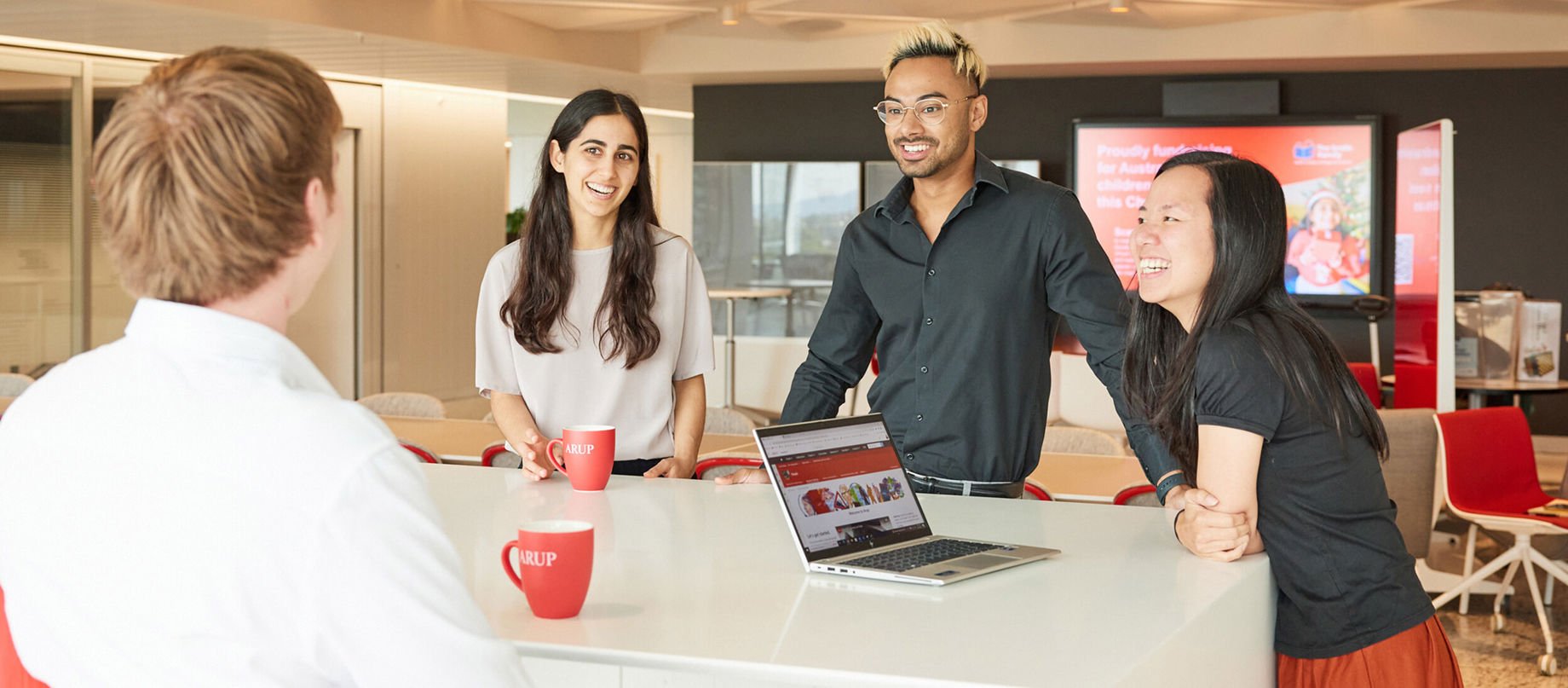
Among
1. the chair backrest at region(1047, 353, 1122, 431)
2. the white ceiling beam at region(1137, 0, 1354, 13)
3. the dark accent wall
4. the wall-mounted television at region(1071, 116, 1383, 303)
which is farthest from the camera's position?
the wall-mounted television at region(1071, 116, 1383, 303)

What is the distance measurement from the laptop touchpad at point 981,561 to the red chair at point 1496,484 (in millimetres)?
3561

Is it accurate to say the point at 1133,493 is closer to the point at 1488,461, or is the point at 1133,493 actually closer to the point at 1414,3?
the point at 1488,461

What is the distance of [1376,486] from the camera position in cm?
203

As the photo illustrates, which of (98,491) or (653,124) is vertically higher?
(653,124)

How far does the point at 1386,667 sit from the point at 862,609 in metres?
0.86

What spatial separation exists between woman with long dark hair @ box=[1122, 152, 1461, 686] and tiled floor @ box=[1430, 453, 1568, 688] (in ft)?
9.46

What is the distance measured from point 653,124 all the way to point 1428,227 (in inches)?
348

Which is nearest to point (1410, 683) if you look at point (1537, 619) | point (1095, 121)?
point (1537, 619)

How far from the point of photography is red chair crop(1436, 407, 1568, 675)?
481cm

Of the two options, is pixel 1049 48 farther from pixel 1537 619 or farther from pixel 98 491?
pixel 98 491

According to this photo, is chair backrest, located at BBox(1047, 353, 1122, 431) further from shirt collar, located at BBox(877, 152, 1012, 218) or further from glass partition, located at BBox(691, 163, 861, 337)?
shirt collar, located at BBox(877, 152, 1012, 218)

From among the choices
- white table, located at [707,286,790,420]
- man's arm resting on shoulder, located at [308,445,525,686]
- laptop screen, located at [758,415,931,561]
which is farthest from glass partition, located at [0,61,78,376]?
man's arm resting on shoulder, located at [308,445,525,686]

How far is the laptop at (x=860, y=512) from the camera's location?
1767mm

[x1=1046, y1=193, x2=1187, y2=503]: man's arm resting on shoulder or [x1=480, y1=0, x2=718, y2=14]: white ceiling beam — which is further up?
[x1=480, y1=0, x2=718, y2=14]: white ceiling beam
